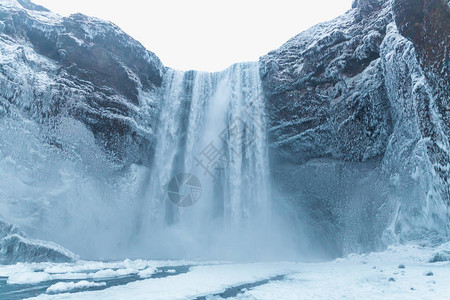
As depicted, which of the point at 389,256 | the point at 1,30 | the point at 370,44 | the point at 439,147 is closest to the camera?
the point at 439,147

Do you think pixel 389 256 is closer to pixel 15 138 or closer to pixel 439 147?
pixel 439 147

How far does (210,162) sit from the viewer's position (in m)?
23.5

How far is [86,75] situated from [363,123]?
19.2m

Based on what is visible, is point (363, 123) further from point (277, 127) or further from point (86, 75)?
point (86, 75)

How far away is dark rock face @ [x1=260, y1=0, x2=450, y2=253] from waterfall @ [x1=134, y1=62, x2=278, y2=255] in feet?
5.72

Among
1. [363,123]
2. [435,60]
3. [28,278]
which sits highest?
[363,123]

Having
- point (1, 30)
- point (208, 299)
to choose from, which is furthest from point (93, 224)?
point (208, 299)

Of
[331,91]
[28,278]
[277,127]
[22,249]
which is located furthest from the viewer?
[277,127]

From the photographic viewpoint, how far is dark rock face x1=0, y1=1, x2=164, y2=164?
59.5 feet

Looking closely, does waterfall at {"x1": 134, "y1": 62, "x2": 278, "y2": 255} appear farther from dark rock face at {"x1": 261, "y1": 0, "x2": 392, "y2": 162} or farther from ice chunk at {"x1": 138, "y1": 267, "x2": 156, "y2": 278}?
ice chunk at {"x1": 138, "y1": 267, "x2": 156, "y2": 278}

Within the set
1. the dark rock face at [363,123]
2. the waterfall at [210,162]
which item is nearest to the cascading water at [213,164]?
the waterfall at [210,162]

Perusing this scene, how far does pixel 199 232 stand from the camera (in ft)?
74.5

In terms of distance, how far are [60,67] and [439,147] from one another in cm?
2234

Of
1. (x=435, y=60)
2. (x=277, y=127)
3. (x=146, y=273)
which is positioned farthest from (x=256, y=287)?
(x=277, y=127)
